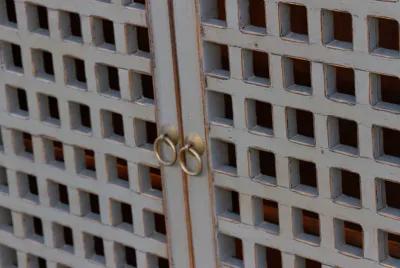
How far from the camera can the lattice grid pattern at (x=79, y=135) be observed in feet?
6.79

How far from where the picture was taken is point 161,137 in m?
2.02


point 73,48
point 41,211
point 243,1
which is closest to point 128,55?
point 73,48

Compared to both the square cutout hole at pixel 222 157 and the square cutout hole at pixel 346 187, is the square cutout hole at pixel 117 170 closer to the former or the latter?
the square cutout hole at pixel 222 157

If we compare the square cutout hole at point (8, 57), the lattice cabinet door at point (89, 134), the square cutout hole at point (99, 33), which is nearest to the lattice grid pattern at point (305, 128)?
the lattice cabinet door at point (89, 134)

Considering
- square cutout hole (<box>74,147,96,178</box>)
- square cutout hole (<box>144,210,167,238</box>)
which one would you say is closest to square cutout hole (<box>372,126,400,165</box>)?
square cutout hole (<box>144,210,167,238</box>)

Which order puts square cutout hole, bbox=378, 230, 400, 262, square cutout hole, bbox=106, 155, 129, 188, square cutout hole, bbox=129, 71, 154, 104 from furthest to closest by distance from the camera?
square cutout hole, bbox=106, 155, 129, 188, square cutout hole, bbox=129, 71, 154, 104, square cutout hole, bbox=378, 230, 400, 262

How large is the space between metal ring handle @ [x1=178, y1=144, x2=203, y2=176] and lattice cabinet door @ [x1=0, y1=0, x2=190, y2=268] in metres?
0.03

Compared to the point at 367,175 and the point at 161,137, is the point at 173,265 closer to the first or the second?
the point at 161,137

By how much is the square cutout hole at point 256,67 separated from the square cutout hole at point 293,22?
0.23ft

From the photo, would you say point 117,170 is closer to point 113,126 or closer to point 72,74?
Answer: point 113,126

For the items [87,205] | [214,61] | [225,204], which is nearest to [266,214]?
[225,204]

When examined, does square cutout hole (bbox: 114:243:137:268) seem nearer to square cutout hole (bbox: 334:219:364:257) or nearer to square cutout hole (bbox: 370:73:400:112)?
square cutout hole (bbox: 334:219:364:257)

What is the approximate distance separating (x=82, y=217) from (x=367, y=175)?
2.10ft

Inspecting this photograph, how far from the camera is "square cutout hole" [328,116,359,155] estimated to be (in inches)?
72.2
